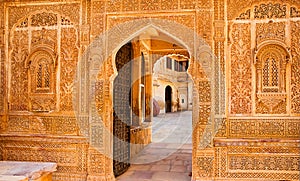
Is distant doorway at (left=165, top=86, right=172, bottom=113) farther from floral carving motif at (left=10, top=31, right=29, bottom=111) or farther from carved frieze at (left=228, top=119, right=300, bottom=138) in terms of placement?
carved frieze at (left=228, top=119, right=300, bottom=138)

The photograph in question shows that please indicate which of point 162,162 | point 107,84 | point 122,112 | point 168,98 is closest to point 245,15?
point 107,84

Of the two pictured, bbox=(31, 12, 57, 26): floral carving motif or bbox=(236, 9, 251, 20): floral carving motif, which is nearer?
bbox=(236, 9, 251, 20): floral carving motif

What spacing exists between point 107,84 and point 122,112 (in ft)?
3.93

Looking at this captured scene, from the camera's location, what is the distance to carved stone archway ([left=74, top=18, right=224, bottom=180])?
4.57 metres

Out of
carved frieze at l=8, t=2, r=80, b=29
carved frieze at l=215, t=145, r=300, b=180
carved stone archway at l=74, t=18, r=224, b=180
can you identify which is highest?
carved frieze at l=8, t=2, r=80, b=29

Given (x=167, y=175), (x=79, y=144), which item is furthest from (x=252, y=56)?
(x=79, y=144)

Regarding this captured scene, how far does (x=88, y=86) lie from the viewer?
4.89m

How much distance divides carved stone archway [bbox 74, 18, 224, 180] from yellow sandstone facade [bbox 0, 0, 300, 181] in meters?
0.02

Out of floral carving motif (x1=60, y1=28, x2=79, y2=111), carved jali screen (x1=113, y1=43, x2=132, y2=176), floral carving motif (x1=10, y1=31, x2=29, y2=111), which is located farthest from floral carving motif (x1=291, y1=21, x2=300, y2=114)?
floral carving motif (x1=10, y1=31, x2=29, y2=111)

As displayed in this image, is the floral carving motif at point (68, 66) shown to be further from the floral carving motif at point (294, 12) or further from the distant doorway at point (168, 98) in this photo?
the distant doorway at point (168, 98)

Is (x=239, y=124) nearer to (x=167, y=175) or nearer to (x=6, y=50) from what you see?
(x=167, y=175)

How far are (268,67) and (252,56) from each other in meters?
0.30

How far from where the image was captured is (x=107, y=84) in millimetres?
4836

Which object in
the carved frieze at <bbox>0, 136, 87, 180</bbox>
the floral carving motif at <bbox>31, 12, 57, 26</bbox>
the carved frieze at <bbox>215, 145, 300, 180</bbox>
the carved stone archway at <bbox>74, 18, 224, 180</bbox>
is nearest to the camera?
the carved frieze at <bbox>215, 145, 300, 180</bbox>
